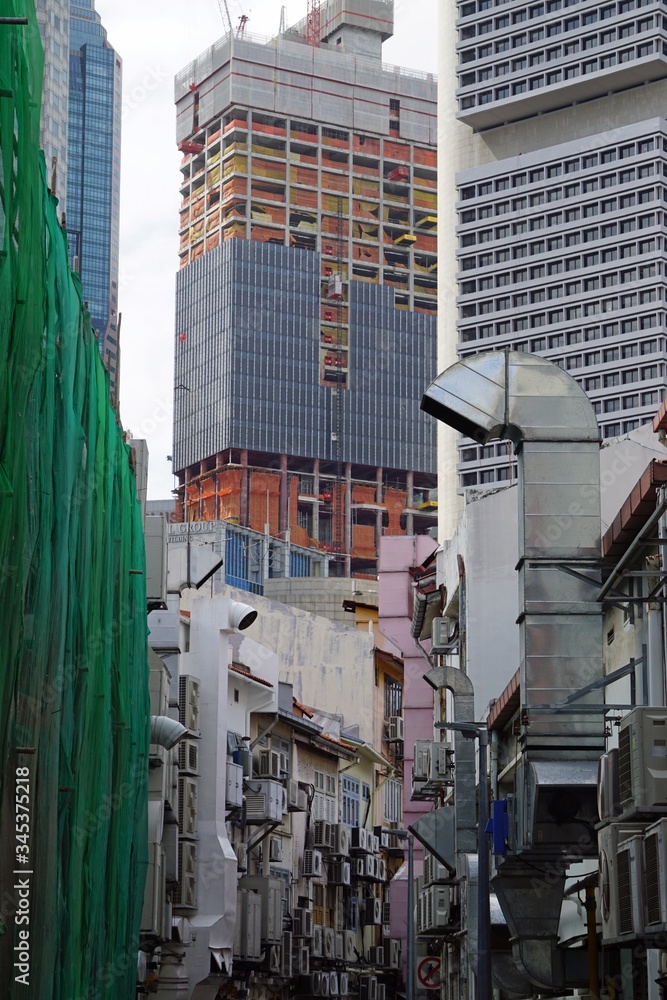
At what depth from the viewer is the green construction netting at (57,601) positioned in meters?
21.8

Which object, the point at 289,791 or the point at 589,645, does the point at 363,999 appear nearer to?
the point at 289,791

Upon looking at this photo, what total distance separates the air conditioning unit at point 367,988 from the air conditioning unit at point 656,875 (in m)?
74.2

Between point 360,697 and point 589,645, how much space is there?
251ft

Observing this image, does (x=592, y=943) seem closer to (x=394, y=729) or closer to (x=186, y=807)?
(x=186, y=807)

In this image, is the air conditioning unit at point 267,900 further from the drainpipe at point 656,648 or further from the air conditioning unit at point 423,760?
the drainpipe at point 656,648

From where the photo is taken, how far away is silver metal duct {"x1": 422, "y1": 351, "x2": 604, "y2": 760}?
A: 28344 millimetres

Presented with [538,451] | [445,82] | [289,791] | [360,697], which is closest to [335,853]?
[289,791]

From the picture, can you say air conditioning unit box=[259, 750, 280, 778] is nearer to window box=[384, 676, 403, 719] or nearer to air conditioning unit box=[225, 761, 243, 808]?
air conditioning unit box=[225, 761, 243, 808]

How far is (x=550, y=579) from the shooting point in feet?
95.1

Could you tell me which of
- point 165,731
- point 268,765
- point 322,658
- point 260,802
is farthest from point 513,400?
point 322,658

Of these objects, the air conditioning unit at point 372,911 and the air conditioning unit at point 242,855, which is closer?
the air conditioning unit at point 242,855

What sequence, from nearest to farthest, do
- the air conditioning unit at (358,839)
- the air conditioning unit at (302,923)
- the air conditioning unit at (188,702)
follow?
the air conditioning unit at (188,702) < the air conditioning unit at (302,923) < the air conditioning unit at (358,839)

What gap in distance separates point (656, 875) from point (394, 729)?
287ft

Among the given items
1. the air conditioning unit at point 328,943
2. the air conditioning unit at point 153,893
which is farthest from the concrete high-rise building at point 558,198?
the air conditioning unit at point 153,893
